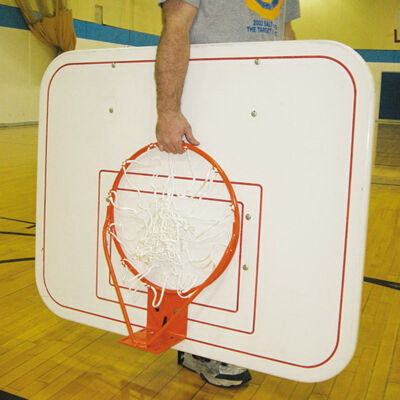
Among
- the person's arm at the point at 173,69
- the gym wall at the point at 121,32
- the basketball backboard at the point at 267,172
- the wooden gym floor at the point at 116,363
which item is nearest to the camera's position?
the basketball backboard at the point at 267,172

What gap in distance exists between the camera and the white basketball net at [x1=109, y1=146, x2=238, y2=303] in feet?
4.88

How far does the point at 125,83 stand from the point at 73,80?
20 centimetres

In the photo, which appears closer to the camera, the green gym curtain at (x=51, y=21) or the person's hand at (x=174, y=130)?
the person's hand at (x=174, y=130)

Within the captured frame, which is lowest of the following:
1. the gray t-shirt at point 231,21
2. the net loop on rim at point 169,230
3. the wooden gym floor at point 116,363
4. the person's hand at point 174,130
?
the wooden gym floor at point 116,363

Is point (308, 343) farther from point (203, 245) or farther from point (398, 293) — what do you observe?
point (398, 293)

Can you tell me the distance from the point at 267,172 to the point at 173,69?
367 millimetres

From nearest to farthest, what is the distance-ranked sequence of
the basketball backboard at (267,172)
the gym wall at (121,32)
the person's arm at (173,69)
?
the basketball backboard at (267,172), the person's arm at (173,69), the gym wall at (121,32)

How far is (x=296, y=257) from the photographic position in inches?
54.1

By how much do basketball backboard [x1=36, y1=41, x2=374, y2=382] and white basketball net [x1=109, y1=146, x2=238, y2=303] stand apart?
51 mm

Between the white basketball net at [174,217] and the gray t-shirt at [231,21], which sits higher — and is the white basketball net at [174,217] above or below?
below

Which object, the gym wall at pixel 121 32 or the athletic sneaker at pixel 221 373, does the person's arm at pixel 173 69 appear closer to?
the athletic sneaker at pixel 221 373

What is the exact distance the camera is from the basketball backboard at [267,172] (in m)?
1.30

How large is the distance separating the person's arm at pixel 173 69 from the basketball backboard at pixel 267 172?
4 cm

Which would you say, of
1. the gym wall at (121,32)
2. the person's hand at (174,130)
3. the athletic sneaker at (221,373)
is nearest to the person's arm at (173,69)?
the person's hand at (174,130)
